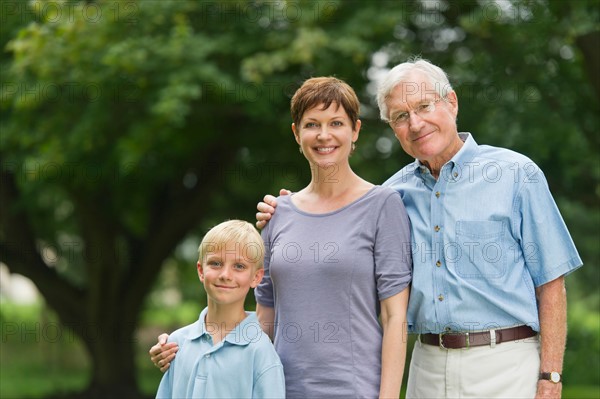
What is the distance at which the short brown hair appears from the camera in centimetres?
310

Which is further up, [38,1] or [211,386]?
[38,1]

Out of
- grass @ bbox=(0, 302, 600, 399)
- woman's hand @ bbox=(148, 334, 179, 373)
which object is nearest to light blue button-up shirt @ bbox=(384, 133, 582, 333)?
woman's hand @ bbox=(148, 334, 179, 373)

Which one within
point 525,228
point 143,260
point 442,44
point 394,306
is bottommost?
point 394,306

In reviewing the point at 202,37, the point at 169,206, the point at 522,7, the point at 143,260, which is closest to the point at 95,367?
the point at 143,260

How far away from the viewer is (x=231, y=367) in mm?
3047

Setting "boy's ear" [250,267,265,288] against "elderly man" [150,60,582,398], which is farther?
"boy's ear" [250,267,265,288]

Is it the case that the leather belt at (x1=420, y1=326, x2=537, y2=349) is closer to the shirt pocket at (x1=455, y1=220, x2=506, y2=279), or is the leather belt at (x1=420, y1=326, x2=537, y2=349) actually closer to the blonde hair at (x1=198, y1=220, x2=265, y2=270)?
the shirt pocket at (x1=455, y1=220, x2=506, y2=279)

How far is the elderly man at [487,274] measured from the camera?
10.1 feet

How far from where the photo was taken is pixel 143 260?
1259 centimetres

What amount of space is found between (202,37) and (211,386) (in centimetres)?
571

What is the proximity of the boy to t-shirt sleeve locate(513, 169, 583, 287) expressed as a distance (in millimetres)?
1021

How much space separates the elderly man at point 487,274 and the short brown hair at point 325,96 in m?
0.22

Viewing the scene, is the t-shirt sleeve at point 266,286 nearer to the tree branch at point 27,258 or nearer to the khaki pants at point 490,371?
the khaki pants at point 490,371

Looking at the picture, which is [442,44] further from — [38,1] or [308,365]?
[308,365]
